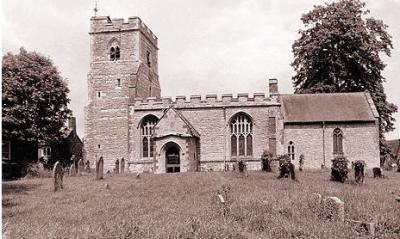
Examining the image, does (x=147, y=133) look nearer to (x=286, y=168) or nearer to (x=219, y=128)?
(x=219, y=128)

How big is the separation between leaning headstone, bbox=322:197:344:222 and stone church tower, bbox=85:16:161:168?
93.7ft

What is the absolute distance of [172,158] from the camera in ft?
113

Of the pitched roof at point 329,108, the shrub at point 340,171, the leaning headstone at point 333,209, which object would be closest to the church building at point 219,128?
the pitched roof at point 329,108

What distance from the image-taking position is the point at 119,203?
507 inches

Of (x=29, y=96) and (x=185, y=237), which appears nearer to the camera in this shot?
(x=185, y=237)

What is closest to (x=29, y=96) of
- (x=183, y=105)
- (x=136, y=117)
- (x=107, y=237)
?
(x=136, y=117)

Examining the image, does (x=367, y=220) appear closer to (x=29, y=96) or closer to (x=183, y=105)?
(x=183, y=105)

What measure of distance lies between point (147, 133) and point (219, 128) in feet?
18.7

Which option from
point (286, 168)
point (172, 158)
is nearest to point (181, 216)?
point (286, 168)

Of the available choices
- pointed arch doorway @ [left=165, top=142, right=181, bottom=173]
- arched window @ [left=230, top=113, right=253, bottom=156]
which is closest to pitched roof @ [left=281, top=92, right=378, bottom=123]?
arched window @ [left=230, top=113, right=253, bottom=156]

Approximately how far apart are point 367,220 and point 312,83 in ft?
105

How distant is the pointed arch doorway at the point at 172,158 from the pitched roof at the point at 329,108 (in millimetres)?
8403

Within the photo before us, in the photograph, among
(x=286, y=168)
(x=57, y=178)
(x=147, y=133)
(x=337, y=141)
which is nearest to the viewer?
(x=57, y=178)

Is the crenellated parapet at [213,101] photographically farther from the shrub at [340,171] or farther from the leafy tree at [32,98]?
the shrub at [340,171]
